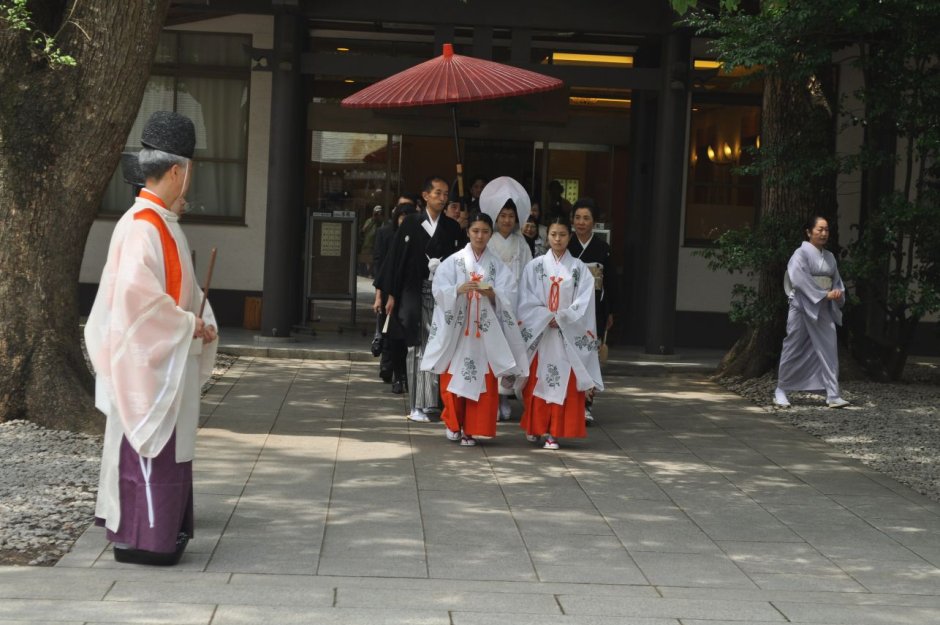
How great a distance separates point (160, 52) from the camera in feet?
50.6

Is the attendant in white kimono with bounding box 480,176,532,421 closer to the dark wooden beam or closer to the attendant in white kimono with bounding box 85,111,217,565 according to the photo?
the attendant in white kimono with bounding box 85,111,217,565

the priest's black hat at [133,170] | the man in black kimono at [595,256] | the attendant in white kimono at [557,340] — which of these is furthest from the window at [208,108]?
the priest's black hat at [133,170]

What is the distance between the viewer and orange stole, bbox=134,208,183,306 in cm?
577

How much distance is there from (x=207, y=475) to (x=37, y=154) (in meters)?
2.47

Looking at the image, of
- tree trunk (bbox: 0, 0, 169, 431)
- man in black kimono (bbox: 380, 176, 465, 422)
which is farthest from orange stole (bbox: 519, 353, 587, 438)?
tree trunk (bbox: 0, 0, 169, 431)

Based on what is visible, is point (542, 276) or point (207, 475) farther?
point (542, 276)

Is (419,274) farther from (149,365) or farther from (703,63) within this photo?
(703,63)

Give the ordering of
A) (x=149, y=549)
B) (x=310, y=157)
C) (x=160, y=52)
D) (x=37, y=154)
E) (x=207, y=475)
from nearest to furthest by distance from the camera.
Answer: (x=149, y=549)
(x=207, y=475)
(x=37, y=154)
(x=160, y=52)
(x=310, y=157)

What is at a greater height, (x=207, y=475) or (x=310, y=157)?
(x=310, y=157)

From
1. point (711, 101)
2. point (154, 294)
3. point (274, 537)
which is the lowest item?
point (274, 537)

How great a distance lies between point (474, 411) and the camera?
30.2 ft

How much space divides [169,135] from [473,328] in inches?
152

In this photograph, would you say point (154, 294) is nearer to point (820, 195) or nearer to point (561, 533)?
point (561, 533)

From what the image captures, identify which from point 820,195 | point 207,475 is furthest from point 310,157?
point 207,475
